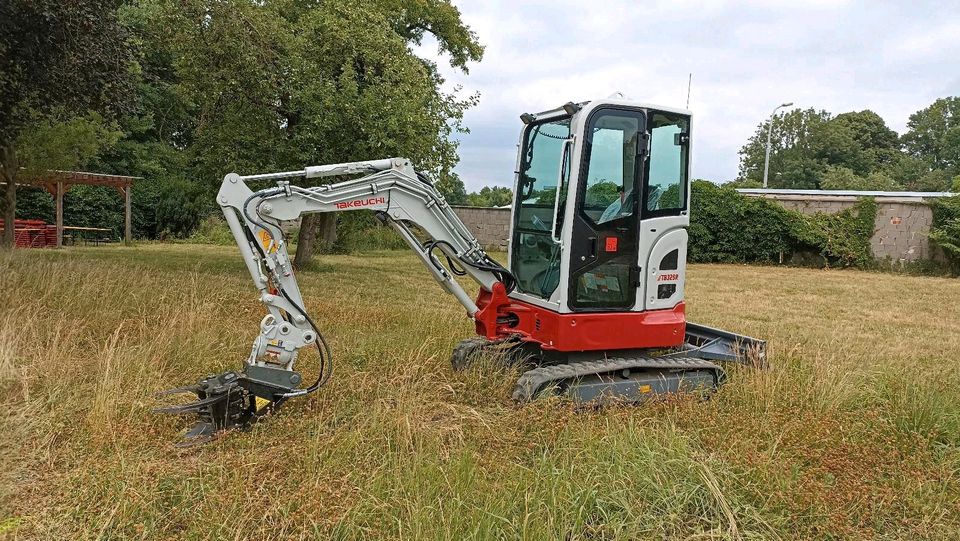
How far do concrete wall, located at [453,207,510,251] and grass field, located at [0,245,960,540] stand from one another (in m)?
17.8

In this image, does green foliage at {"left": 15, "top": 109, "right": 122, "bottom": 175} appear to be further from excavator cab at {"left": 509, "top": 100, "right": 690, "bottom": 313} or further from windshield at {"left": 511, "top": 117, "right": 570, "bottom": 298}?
excavator cab at {"left": 509, "top": 100, "right": 690, "bottom": 313}

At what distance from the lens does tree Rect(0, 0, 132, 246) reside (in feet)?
27.6

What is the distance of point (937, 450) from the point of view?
4137mm

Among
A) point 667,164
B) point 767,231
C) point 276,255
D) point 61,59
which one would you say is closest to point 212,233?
point 61,59

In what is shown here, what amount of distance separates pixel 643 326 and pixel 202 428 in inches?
130

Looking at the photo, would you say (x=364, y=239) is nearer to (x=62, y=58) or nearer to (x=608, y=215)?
(x=62, y=58)

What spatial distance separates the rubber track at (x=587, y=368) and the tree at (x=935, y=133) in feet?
207

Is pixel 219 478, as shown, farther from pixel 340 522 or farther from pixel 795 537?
pixel 795 537

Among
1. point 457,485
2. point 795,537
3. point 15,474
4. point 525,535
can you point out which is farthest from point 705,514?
point 15,474

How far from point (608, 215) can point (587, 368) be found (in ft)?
3.97

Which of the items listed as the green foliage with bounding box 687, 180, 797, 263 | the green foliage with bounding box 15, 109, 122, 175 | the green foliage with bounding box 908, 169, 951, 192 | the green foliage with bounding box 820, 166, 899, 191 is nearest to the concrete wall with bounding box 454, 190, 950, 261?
the green foliage with bounding box 687, 180, 797, 263

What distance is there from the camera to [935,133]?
58.9 meters

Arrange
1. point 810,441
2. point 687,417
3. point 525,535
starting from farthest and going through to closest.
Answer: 1. point 687,417
2. point 810,441
3. point 525,535

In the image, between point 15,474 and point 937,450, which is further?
point 937,450
